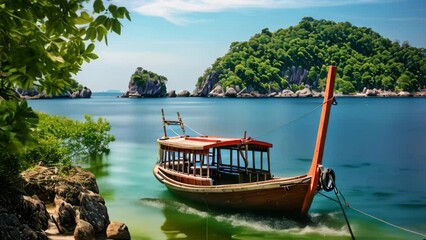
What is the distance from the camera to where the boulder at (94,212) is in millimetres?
14156

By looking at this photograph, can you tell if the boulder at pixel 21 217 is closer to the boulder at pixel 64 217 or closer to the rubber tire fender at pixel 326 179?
the boulder at pixel 64 217

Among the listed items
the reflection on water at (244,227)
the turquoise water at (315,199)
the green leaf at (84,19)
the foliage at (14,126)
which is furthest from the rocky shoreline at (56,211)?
the foliage at (14,126)

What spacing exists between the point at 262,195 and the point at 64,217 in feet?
22.6

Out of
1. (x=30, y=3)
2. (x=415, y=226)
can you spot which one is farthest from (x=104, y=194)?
(x=30, y=3)

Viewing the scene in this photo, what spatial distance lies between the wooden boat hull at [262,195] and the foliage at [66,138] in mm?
5917

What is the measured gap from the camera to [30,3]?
3359 millimetres

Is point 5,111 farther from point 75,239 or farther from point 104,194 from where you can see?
point 104,194

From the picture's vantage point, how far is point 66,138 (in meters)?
25.5

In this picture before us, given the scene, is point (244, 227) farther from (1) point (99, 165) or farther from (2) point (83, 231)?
(1) point (99, 165)

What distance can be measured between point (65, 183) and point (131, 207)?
5.30 meters

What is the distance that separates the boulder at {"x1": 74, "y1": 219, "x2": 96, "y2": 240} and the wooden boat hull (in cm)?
565

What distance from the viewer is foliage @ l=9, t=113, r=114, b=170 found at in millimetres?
18750

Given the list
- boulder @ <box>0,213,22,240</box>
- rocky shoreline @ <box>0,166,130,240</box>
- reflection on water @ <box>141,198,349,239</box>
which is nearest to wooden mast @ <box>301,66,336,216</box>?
reflection on water @ <box>141,198,349,239</box>

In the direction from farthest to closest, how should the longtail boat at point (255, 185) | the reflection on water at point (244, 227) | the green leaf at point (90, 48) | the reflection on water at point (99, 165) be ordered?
the reflection on water at point (99, 165), the reflection on water at point (244, 227), the longtail boat at point (255, 185), the green leaf at point (90, 48)
